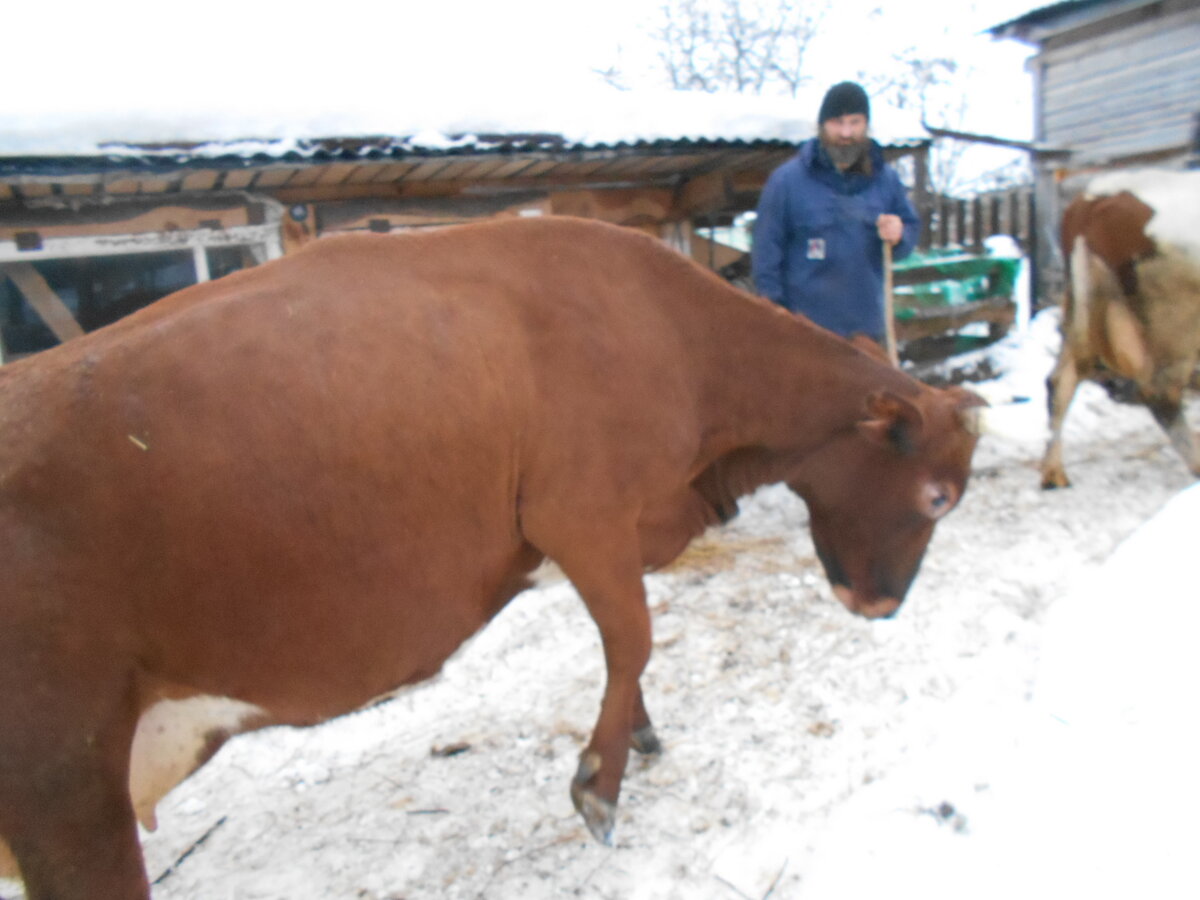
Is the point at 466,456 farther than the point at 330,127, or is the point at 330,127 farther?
the point at 330,127

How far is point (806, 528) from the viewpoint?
17.9 ft

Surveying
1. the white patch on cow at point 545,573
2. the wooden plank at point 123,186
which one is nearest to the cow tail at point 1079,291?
the white patch on cow at point 545,573

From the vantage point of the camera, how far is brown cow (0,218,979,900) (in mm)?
1780

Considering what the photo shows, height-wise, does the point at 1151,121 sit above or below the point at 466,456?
above

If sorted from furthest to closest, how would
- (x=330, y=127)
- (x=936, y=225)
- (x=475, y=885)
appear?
(x=936, y=225), (x=330, y=127), (x=475, y=885)

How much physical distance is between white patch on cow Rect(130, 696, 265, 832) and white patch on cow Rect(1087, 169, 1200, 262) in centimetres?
614

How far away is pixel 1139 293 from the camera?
18.6 feet

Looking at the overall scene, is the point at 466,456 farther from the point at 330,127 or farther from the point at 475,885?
the point at 330,127

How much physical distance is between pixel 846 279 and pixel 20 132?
14.6 ft

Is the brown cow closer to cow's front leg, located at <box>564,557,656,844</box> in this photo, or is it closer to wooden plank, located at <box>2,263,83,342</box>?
cow's front leg, located at <box>564,557,656,844</box>

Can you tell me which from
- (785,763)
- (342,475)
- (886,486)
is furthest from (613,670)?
(886,486)

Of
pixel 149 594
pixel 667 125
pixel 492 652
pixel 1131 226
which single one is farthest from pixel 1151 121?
pixel 149 594

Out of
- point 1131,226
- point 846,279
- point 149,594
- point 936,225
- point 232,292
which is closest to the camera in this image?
point 149,594

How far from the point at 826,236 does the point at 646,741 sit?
299cm
